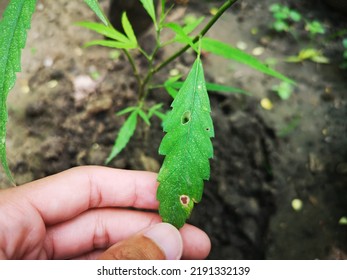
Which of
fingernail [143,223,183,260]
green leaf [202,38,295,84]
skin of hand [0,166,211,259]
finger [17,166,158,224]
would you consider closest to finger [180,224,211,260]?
skin of hand [0,166,211,259]

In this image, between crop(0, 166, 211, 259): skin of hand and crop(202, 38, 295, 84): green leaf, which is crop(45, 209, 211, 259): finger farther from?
crop(202, 38, 295, 84): green leaf

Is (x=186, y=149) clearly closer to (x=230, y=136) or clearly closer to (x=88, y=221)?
(x=88, y=221)

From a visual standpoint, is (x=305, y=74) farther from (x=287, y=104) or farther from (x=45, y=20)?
(x=45, y=20)

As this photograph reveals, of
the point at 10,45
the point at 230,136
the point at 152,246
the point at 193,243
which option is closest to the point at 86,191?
the point at 152,246

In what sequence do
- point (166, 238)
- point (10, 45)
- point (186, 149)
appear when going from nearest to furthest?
point (10, 45)
point (186, 149)
point (166, 238)

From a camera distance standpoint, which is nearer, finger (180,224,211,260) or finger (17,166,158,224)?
finger (17,166,158,224)

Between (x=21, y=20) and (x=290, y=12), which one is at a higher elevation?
(x=21, y=20)
